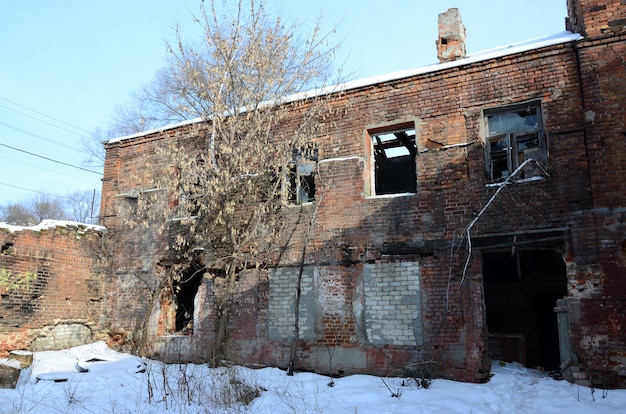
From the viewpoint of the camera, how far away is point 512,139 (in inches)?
324

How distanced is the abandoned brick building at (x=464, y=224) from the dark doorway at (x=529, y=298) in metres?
0.05

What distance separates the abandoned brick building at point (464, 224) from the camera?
7.21 meters

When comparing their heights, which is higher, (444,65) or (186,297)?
(444,65)

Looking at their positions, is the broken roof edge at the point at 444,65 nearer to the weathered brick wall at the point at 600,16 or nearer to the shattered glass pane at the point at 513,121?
the weathered brick wall at the point at 600,16

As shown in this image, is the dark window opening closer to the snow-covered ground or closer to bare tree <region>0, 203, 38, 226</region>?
the snow-covered ground

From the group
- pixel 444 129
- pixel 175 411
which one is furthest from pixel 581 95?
pixel 175 411

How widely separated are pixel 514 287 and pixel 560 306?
365 cm

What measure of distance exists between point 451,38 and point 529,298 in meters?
6.09

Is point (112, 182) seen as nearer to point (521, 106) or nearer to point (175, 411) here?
point (175, 411)

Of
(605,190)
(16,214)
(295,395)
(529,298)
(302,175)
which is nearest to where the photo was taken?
(295,395)

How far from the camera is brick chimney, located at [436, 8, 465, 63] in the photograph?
9.55 m

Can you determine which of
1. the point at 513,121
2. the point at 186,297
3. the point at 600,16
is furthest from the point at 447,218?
the point at 186,297

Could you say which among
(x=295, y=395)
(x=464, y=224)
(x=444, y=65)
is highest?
(x=444, y=65)

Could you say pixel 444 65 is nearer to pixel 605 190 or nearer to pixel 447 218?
pixel 447 218
